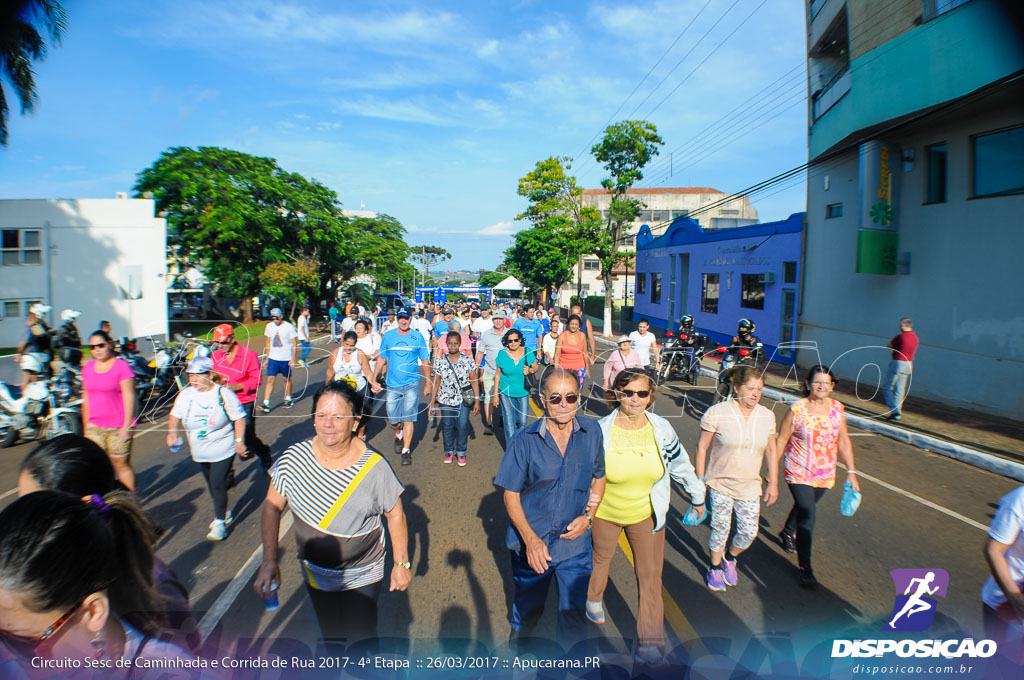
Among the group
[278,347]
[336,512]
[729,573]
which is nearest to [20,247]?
[278,347]

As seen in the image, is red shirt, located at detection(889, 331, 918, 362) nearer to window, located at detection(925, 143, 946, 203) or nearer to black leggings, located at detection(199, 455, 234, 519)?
window, located at detection(925, 143, 946, 203)

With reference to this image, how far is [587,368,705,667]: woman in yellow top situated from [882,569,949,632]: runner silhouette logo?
1.62 m

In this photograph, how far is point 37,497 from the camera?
1.43m

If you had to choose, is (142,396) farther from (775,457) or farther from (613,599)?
(775,457)

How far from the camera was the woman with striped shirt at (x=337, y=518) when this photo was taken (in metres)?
2.40

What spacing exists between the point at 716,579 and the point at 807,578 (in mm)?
645

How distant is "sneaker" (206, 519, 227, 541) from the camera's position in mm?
4438

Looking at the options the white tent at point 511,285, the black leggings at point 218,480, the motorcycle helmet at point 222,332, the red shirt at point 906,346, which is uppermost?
the white tent at point 511,285

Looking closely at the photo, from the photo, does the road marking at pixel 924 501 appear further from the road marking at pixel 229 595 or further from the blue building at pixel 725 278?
the blue building at pixel 725 278

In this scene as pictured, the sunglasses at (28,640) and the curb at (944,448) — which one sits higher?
the sunglasses at (28,640)

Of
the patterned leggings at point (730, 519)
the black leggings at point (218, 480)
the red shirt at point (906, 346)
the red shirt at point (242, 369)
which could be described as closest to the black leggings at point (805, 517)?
the patterned leggings at point (730, 519)

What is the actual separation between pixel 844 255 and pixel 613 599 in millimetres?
12799

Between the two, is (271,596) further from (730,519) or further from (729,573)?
(729,573)

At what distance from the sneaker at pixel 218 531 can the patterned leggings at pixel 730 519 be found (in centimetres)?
394
